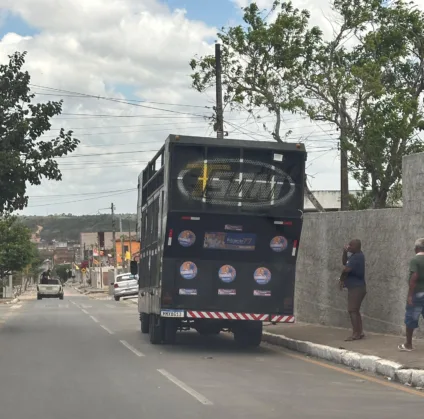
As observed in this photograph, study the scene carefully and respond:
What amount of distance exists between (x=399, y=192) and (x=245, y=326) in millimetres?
A: 11360

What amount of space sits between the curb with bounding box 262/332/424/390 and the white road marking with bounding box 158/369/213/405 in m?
3.00

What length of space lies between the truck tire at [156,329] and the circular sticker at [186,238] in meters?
2.05

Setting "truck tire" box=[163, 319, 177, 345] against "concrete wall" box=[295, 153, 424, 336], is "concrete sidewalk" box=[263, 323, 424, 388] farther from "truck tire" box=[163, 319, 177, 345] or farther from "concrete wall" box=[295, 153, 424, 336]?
"truck tire" box=[163, 319, 177, 345]

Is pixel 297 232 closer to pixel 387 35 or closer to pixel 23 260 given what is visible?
pixel 387 35

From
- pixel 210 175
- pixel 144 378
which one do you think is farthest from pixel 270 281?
pixel 144 378

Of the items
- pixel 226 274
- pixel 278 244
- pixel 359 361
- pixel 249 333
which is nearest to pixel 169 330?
pixel 249 333

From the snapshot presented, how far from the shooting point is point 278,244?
50.2 ft

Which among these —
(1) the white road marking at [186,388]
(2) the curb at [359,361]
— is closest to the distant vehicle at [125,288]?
(2) the curb at [359,361]

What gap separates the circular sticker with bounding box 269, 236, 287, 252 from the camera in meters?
15.3

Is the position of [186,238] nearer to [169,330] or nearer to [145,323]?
[169,330]

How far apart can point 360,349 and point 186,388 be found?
4550mm

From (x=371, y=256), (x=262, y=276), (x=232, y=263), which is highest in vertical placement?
(x=371, y=256)

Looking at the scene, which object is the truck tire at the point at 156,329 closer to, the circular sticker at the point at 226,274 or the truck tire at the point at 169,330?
the truck tire at the point at 169,330

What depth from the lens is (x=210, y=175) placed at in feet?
48.6
